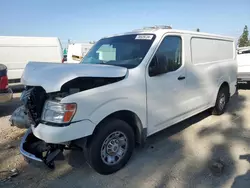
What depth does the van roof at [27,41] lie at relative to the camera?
9766 mm

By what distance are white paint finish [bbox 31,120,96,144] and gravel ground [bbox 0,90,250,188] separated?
20.2 inches

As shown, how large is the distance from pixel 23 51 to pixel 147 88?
8436mm

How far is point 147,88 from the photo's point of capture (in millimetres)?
3447

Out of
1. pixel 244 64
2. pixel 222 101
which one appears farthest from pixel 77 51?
pixel 222 101

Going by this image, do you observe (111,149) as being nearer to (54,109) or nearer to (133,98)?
(133,98)

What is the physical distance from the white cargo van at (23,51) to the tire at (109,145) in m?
8.33

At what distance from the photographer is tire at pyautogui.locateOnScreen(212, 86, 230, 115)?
5.56 meters

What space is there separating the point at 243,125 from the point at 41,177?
4.24 m

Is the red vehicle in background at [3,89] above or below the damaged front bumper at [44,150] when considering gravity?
above

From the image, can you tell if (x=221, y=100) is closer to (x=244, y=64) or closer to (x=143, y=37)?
(x=143, y=37)

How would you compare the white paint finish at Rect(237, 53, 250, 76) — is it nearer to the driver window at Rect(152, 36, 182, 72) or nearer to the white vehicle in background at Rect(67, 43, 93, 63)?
the driver window at Rect(152, 36, 182, 72)

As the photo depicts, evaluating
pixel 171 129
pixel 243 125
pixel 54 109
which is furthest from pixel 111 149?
pixel 243 125

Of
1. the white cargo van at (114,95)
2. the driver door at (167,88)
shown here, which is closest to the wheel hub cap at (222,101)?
the white cargo van at (114,95)

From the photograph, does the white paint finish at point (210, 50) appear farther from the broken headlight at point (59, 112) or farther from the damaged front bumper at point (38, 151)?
the damaged front bumper at point (38, 151)
